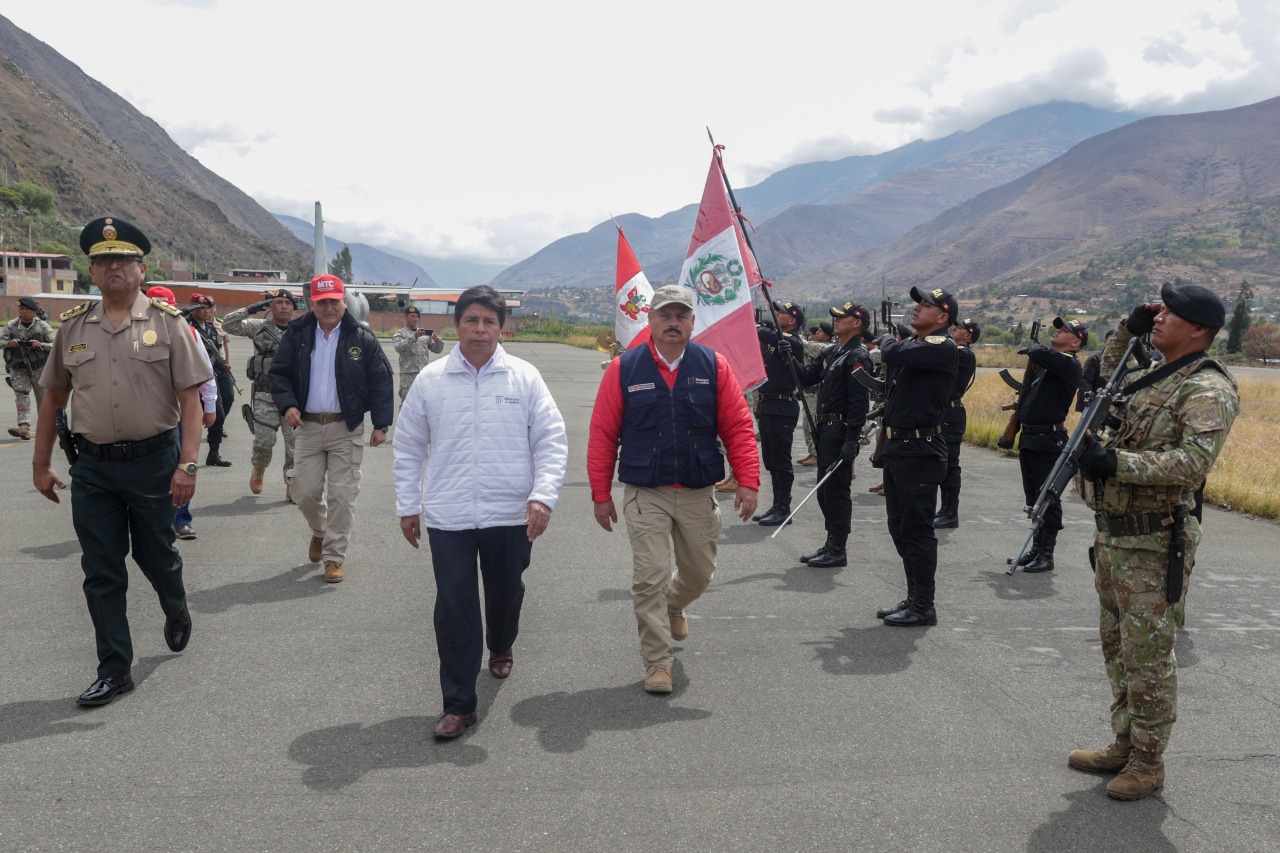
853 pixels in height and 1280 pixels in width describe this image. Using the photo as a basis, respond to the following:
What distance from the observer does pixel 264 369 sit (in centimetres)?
920

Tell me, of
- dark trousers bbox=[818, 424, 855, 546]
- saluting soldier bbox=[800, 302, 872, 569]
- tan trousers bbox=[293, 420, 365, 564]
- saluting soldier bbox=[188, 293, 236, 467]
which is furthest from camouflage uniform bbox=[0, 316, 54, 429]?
dark trousers bbox=[818, 424, 855, 546]

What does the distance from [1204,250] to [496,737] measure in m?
213

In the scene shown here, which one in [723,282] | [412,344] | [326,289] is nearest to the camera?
[326,289]

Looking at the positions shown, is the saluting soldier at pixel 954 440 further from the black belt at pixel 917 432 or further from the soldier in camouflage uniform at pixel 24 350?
the soldier in camouflage uniform at pixel 24 350

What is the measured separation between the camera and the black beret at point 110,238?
440 cm

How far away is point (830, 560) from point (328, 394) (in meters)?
3.84

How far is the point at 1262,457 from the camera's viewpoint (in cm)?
1348

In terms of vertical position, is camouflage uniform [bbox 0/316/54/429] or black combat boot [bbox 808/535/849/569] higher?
camouflage uniform [bbox 0/316/54/429]

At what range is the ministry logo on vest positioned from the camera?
27.3 ft

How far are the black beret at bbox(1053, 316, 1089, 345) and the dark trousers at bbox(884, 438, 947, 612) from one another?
2031 mm

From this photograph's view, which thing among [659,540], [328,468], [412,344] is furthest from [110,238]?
[412,344]

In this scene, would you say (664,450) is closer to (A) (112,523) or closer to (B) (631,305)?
(A) (112,523)

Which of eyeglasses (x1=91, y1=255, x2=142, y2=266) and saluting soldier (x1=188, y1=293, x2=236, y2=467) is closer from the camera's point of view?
eyeglasses (x1=91, y1=255, x2=142, y2=266)

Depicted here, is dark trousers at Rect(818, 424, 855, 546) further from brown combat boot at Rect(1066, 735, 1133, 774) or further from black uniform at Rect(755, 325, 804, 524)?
brown combat boot at Rect(1066, 735, 1133, 774)
